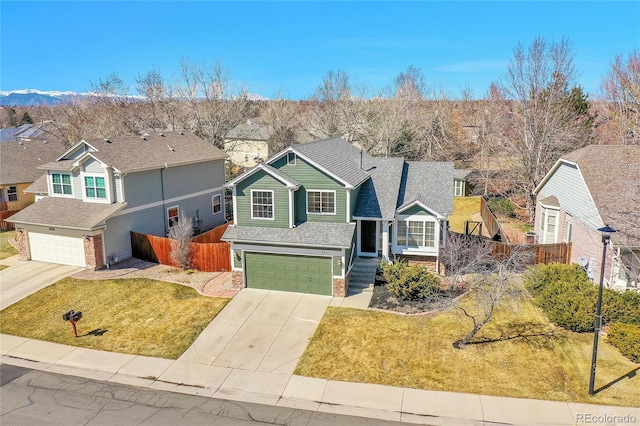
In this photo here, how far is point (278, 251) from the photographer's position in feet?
68.2

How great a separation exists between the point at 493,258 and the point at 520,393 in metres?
10.2

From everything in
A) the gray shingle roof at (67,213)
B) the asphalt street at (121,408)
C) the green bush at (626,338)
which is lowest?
the asphalt street at (121,408)

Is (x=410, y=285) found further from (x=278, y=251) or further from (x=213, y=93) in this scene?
(x=213, y=93)

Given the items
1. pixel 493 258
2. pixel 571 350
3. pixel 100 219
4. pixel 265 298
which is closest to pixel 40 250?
pixel 100 219

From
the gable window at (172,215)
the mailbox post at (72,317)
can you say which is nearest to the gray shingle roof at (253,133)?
the gable window at (172,215)

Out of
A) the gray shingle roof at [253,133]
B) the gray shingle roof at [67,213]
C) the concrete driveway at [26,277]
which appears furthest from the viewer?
the gray shingle roof at [253,133]

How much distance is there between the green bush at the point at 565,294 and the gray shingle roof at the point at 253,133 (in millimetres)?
43212

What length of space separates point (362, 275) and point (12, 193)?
31168mm

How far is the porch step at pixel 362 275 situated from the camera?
21047 mm

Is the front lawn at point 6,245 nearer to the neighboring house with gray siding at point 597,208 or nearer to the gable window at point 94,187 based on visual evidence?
the gable window at point 94,187

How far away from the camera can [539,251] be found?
23.0 meters

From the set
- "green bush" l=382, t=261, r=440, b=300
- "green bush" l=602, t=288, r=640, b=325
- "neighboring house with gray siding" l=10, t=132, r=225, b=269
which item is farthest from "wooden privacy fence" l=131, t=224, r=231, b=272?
"green bush" l=602, t=288, r=640, b=325

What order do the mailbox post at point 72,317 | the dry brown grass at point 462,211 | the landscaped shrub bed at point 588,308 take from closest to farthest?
the landscaped shrub bed at point 588,308 < the mailbox post at point 72,317 < the dry brown grass at point 462,211

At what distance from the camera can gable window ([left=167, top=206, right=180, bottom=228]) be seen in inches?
1131
